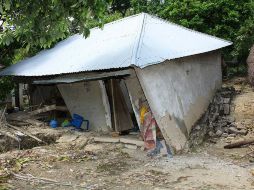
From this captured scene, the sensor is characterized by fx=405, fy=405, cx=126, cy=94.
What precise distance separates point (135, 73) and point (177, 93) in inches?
50.7

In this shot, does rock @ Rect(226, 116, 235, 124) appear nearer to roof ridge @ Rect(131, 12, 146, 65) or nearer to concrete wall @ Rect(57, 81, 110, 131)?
concrete wall @ Rect(57, 81, 110, 131)

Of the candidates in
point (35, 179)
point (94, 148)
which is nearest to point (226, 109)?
point (94, 148)

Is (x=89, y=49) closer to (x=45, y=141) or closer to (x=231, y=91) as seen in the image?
(x=45, y=141)

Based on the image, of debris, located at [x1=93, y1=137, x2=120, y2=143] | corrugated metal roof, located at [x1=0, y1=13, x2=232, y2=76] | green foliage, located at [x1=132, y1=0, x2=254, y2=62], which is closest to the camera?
corrugated metal roof, located at [x1=0, y1=13, x2=232, y2=76]

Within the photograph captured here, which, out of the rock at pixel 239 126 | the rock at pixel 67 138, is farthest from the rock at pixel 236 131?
the rock at pixel 67 138

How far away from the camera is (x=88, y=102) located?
11.4 metres

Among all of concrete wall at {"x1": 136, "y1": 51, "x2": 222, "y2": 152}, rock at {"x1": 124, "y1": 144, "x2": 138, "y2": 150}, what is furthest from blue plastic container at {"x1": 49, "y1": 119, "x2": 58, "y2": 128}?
concrete wall at {"x1": 136, "y1": 51, "x2": 222, "y2": 152}

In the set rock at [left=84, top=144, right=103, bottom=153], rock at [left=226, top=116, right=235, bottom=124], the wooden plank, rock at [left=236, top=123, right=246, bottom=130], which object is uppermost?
the wooden plank

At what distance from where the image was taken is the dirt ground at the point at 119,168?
7375mm

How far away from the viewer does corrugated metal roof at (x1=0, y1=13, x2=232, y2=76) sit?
9.05 m

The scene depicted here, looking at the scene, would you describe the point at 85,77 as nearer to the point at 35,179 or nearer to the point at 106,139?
the point at 106,139

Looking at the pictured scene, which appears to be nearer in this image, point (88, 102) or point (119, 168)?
point (119, 168)

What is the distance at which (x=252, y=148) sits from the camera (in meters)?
9.32

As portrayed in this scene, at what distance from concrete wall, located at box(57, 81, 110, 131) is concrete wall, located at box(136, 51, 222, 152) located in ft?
7.14
